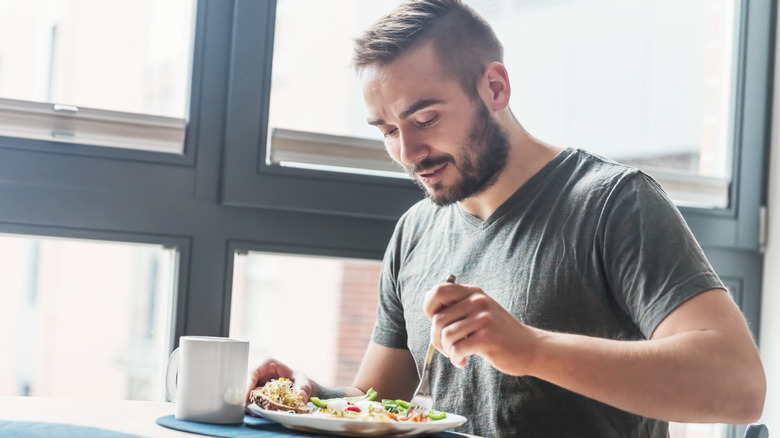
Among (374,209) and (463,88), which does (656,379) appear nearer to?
(463,88)

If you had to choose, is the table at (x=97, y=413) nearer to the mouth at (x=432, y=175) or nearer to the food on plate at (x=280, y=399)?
the food on plate at (x=280, y=399)

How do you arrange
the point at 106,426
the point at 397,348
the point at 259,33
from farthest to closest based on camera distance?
the point at 259,33 < the point at 397,348 < the point at 106,426

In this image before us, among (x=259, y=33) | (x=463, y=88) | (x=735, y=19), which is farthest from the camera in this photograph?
(x=735, y=19)

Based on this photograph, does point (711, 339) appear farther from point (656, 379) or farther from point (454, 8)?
point (454, 8)

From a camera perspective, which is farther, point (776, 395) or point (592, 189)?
point (776, 395)

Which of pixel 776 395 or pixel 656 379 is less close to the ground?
pixel 656 379

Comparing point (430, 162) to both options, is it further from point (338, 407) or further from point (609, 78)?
point (609, 78)

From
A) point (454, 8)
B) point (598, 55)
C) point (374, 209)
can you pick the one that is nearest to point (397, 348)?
point (374, 209)

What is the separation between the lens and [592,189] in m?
1.47

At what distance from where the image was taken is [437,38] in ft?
5.20

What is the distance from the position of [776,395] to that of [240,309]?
1306 millimetres

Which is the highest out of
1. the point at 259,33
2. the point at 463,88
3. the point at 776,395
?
the point at 259,33

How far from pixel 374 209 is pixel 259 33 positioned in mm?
451

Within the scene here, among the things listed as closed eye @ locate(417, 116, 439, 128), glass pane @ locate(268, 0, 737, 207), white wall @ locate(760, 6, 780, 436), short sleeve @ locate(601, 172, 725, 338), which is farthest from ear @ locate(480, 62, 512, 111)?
white wall @ locate(760, 6, 780, 436)
